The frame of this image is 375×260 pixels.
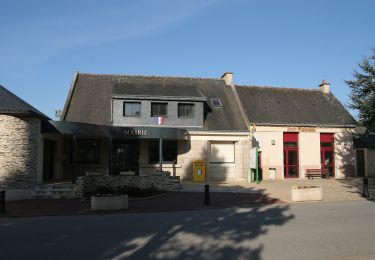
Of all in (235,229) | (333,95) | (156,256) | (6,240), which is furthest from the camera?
(333,95)

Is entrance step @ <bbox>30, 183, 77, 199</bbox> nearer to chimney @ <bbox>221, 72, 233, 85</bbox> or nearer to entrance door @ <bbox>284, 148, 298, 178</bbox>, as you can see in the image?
entrance door @ <bbox>284, 148, 298, 178</bbox>

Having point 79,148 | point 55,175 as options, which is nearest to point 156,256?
point 55,175

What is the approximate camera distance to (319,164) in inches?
1131

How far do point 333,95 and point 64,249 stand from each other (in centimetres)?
2870

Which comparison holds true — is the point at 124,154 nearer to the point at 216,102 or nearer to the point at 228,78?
the point at 216,102

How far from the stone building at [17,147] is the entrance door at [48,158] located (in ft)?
9.60

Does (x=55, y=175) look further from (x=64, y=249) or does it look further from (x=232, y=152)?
(x=64, y=249)

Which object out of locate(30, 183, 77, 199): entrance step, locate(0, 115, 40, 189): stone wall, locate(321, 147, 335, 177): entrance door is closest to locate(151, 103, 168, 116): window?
locate(0, 115, 40, 189): stone wall

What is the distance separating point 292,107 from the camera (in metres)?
30.3

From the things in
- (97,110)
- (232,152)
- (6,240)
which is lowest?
(6,240)

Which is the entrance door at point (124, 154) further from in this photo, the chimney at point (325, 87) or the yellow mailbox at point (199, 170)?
the chimney at point (325, 87)

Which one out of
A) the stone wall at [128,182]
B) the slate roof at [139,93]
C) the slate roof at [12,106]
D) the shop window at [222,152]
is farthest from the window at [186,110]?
the slate roof at [12,106]

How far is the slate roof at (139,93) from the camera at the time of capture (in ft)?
86.8

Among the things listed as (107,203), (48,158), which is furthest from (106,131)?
(107,203)
